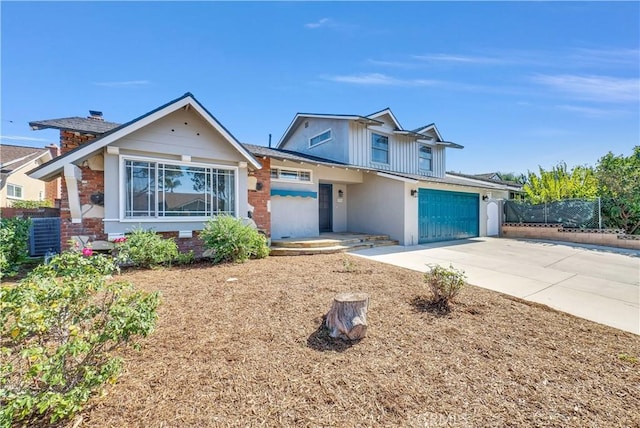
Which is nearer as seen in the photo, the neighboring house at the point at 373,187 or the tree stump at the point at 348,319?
the tree stump at the point at 348,319

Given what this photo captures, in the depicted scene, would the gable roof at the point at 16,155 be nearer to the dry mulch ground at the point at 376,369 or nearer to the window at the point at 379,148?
the dry mulch ground at the point at 376,369

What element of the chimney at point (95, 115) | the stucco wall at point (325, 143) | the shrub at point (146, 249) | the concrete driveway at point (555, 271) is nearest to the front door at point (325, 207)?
the stucco wall at point (325, 143)

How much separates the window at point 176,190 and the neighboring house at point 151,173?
0.08 ft

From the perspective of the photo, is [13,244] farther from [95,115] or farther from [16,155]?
[16,155]

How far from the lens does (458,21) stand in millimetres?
9438

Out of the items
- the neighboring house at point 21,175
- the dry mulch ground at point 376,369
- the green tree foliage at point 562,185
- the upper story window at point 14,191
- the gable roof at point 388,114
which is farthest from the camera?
the upper story window at point 14,191

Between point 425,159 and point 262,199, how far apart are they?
1296cm

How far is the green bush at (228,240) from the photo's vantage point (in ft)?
26.6

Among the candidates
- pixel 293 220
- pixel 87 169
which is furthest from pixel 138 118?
pixel 293 220

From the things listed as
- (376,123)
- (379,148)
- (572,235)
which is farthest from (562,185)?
(376,123)

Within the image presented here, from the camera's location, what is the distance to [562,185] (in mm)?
16453

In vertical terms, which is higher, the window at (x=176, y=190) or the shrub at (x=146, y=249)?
the window at (x=176, y=190)

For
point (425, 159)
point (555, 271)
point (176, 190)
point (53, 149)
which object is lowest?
point (555, 271)

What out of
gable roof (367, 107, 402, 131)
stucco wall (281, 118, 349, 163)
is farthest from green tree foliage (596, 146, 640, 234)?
stucco wall (281, 118, 349, 163)
